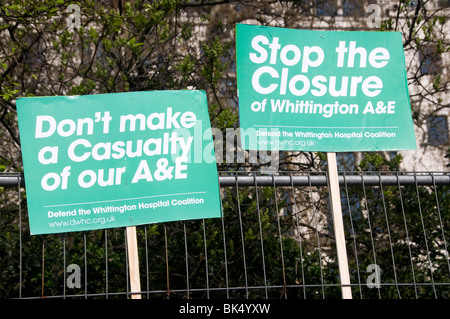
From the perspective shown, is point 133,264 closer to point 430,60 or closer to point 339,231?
point 339,231

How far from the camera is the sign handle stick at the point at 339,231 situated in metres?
3.90

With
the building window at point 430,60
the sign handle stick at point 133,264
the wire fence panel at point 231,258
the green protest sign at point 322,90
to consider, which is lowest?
the sign handle stick at point 133,264

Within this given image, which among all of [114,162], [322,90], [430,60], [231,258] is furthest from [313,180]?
[430,60]

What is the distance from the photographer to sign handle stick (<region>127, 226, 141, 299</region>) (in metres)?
3.64

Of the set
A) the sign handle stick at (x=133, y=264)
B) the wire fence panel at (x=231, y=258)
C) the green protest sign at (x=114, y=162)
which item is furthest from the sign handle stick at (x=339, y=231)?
the wire fence panel at (x=231, y=258)

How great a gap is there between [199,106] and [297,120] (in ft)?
2.13

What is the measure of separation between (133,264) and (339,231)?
1292 mm

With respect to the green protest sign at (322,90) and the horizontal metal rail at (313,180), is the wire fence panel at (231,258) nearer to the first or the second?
the horizontal metal rail at (313,180)

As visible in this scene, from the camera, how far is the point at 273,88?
163 inches

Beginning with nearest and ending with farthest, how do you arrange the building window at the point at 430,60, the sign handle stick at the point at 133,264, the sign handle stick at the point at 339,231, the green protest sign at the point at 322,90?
the sign handle stick at the point at 133,264
the sign handle stick at the point at 339,231
the green protest sign at the point at 322,90
the building window at the point at 430,60

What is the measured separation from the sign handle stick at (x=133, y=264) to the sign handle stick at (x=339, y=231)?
4.07 feet

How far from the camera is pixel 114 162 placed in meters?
3.82
